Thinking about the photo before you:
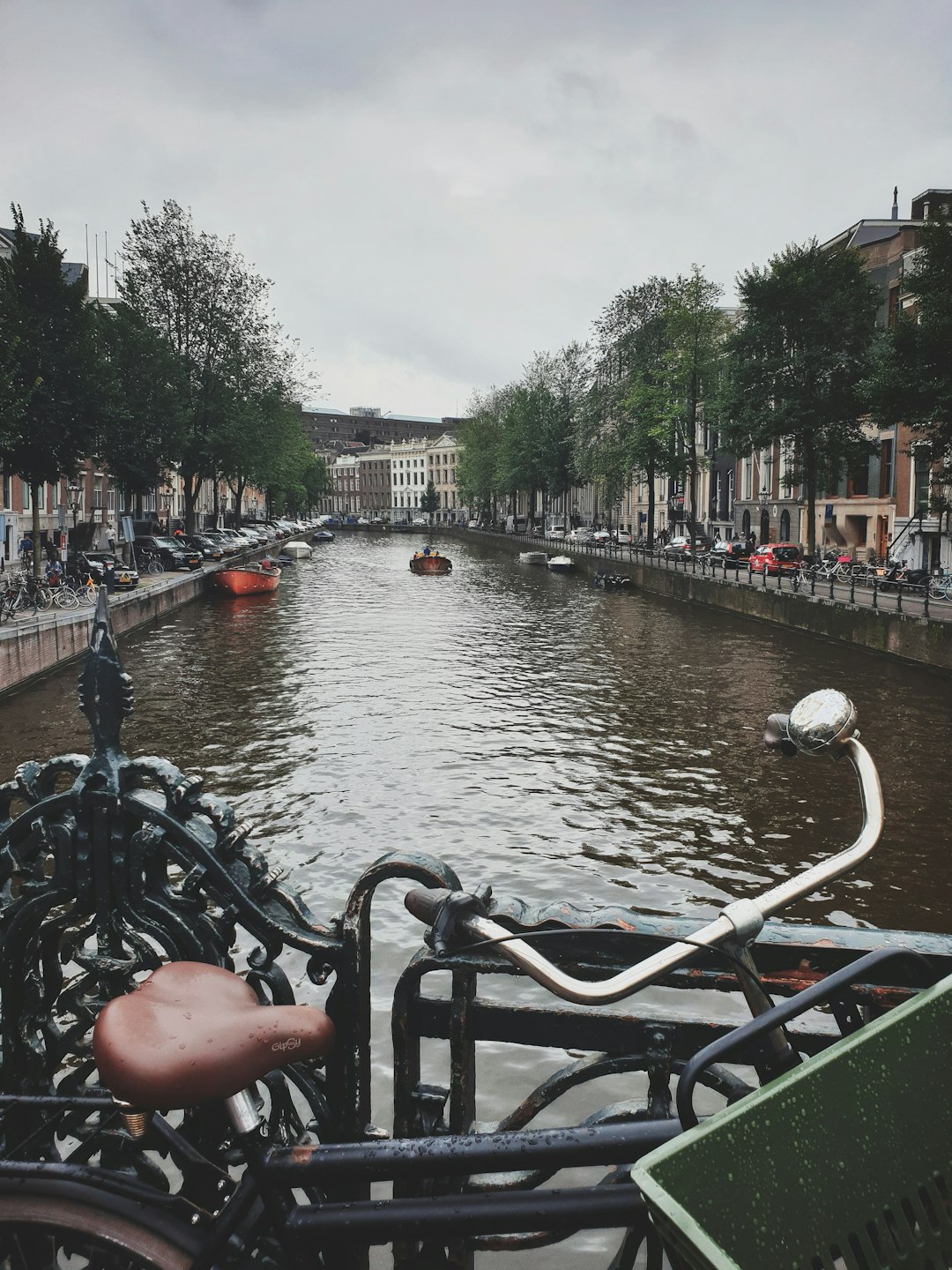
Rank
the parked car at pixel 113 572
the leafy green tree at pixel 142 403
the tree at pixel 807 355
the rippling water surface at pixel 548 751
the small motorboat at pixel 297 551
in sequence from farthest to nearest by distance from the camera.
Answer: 1. the small motorboat at pixel 297 551
2. the leafy green tree at pixel 142 403
3. the tree at pixel 807 355
4. the parked car at pixel 113 572
5. the rippling water surface at pixel 548 751

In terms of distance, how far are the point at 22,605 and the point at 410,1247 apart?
86.2 feet

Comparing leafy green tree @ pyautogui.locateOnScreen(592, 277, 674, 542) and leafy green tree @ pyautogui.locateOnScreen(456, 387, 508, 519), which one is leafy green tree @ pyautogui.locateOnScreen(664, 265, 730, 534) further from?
leafy green tree @ pyautogui.locateOnScreen(456, 387, 508, 519)

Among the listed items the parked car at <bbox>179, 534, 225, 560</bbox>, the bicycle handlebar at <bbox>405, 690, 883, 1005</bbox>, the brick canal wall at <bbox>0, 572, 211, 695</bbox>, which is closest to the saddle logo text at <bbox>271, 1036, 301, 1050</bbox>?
the bicycle handlebar at <bbox>405, 690, 883, 1005</bbox>

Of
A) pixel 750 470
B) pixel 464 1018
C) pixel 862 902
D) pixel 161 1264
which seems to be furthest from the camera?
pixel 750 470

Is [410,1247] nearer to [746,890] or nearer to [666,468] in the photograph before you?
[746,890]

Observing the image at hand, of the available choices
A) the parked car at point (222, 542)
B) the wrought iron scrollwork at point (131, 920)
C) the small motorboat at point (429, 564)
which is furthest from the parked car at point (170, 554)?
the wrought iron scrollwork at point (131, 920)

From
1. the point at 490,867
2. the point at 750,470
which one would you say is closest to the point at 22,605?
the point at 490,867

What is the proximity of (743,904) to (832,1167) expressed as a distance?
1.72 ft

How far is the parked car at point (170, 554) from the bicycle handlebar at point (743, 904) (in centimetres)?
4772

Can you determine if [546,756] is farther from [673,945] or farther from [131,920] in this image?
[673,945]

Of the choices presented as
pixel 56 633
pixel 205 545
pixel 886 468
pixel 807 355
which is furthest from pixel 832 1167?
pixel 205 545

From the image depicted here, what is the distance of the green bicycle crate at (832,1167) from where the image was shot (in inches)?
63.8

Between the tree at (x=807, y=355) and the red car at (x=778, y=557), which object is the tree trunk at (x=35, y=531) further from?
the red car at (x=778, y=557)

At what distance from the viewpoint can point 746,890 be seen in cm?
990
